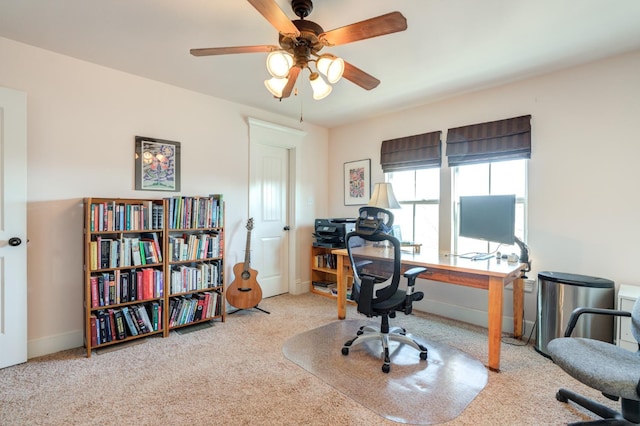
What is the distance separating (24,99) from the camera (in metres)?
2.22

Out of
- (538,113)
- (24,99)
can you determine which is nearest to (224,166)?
(24,99)

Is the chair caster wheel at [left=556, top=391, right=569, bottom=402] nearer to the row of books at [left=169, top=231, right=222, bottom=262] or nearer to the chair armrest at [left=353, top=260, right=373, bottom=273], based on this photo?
the chair armrest at [left=353, top=260, right=373, bottom=273]

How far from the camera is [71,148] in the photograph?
252 centimetres

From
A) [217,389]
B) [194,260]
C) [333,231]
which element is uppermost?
[333,231]

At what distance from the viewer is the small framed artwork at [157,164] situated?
2.86 m

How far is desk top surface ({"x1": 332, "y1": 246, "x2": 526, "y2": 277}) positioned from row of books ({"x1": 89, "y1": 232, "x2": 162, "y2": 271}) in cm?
188

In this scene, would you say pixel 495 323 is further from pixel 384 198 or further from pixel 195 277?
pixel 195 277

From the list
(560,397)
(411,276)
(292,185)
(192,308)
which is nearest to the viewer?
(560,397)

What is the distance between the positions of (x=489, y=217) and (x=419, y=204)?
1034mm

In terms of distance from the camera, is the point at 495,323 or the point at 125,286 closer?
the point at 495,323

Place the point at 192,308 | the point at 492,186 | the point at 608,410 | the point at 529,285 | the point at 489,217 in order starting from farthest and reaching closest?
the point at 492,186 → the point at 192,308 → the point at 529,285 → the point at 489,217 → the point at 608,410

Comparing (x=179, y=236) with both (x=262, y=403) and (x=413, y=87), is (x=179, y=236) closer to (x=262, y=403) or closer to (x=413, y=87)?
(x=262, y=403)

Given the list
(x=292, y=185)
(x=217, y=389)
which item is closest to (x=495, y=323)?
(x=217, y=389)

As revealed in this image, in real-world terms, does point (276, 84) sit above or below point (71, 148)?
A: above
